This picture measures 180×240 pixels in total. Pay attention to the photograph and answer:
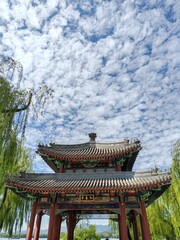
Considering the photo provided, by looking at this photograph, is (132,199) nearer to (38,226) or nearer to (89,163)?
(89,163)

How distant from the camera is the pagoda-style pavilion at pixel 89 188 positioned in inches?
377

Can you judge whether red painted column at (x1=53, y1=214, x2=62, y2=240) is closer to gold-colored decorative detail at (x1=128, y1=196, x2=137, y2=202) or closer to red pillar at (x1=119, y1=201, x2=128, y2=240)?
red pillar at (x1=119, y1=201, x2=128, y2=240)

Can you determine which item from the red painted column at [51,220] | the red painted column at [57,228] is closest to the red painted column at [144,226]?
the red painted column at [51,220]

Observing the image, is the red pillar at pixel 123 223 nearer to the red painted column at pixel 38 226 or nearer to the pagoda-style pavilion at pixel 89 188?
the pagoda-style pavilion at pixel 89 188

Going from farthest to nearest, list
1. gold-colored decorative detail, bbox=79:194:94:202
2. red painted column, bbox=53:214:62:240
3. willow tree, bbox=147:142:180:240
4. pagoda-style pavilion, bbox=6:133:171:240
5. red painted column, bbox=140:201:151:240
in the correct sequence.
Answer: willow tree, bbox=147:142:180:240 → red painted column, bbox=53:214:62:240 → gold-colored decorative detail, bbox=79:194:94:202 → pagoda-style pavilion, bbox=6:133:171:240 → red painted column, bbox=140:201:151:240

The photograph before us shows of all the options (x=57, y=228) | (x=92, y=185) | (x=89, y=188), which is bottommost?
(x=57, y=228)

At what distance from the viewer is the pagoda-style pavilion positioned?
958cm

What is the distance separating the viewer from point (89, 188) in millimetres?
9555

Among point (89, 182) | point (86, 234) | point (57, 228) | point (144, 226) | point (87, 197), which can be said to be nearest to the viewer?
point (144, 226)

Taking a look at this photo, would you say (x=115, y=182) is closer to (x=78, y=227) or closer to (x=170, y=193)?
(x=170, y=193)

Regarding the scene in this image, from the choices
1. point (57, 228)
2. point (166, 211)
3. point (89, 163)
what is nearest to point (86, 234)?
point (166, 211)

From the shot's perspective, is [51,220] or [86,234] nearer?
[51,220]

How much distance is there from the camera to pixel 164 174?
33.5 feet

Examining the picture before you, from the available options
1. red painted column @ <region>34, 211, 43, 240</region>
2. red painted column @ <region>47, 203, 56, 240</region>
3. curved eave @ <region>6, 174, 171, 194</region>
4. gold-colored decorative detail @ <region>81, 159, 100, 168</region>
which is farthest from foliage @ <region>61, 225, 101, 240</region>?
curved eave @ <region>6, 174, 171, 194</region>
